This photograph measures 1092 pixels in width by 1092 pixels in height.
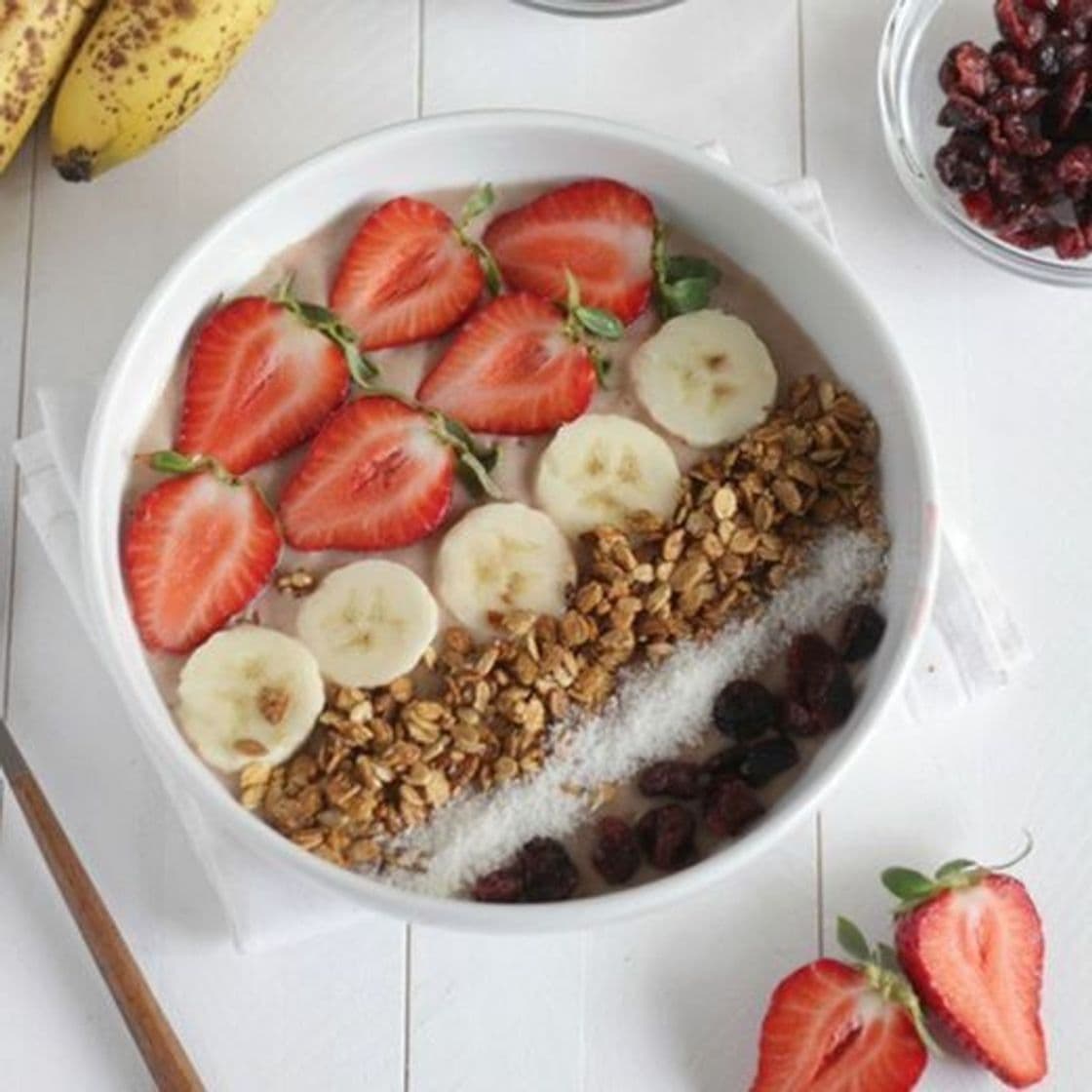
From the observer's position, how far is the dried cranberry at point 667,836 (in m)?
0.95

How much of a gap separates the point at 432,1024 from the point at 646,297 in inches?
14.5

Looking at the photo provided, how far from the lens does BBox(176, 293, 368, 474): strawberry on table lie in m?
0.99

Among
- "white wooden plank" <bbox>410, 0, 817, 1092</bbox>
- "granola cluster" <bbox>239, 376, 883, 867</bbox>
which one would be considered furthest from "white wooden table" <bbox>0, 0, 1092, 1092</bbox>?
"granola cluster" <bbox>239, 376, 883, 867</bbox>

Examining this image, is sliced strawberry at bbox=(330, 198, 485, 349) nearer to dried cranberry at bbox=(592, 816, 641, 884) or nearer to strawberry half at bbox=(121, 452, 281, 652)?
strawberry half at bbox=(121, 452, 281, 652)

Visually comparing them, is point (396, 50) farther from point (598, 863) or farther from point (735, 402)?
point (598, 863)

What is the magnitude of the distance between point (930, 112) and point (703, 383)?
0.24 meters

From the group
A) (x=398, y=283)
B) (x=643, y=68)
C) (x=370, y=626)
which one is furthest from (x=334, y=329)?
(x=643, y=68)

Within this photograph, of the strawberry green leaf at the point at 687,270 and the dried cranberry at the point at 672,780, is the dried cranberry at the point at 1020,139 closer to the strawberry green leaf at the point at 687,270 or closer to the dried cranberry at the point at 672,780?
the strawberry green leaf at the point at 687,270

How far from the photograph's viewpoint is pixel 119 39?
1023 mm

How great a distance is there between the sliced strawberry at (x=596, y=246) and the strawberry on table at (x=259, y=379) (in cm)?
10

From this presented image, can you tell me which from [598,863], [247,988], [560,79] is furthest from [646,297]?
[247,988]

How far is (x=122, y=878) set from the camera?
103 cm

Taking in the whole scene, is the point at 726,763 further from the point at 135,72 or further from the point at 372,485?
the point at 135,72

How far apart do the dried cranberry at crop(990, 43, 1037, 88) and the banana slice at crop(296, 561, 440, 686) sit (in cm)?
41
